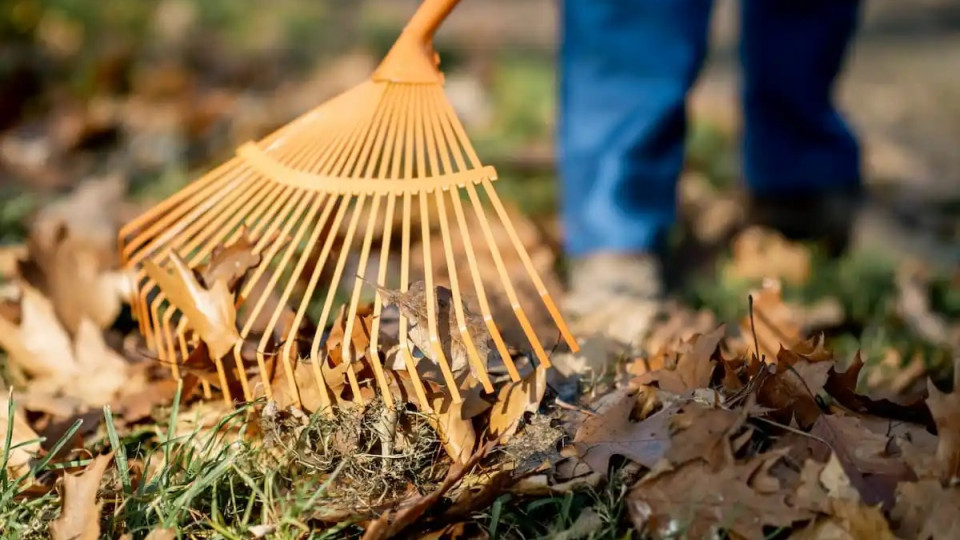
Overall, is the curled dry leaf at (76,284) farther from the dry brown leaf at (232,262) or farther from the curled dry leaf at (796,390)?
the curled dry leaf at (796,390)

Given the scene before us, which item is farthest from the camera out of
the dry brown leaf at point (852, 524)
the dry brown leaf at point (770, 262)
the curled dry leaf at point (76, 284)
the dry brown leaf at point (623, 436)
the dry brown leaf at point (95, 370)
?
the dry brown leaf at point (770, 262)

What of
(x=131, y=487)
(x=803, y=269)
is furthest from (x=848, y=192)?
(x=131, y=487)

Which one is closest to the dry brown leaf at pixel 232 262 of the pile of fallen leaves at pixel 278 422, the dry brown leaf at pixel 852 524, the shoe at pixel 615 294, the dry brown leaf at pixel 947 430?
the pile of fallen leaves at pixel 278 422

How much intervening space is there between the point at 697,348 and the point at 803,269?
1.08 m

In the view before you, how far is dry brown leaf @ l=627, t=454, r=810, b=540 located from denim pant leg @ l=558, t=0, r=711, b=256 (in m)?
1.09

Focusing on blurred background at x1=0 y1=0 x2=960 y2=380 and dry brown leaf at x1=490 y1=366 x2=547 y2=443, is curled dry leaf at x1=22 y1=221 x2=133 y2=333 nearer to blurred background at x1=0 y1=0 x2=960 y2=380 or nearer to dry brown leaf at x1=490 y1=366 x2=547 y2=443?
blurred background at x1=0 y1=0 x2=960 y2=380

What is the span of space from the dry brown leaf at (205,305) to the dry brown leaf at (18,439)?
0.91 feet

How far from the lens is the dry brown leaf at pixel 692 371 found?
146 centimetres

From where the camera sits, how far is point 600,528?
124 centimetres

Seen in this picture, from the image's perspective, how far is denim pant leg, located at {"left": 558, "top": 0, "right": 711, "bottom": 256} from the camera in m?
2.10

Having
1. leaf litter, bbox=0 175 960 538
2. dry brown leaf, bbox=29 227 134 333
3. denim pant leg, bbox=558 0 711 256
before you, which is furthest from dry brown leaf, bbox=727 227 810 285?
dry brown leaf, bbox=29 227 134 333

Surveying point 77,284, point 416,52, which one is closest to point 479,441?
point 416,52

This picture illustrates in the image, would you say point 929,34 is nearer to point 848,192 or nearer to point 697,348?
point 848,192

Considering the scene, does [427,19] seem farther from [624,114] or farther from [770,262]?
[770,262]
